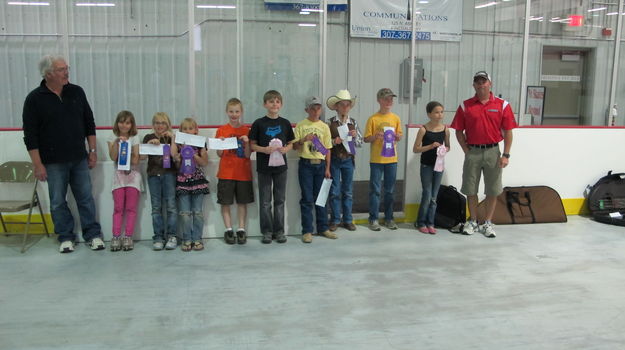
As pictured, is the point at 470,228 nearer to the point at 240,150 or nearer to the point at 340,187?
the point at 340,187

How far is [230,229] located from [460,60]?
4.56 m

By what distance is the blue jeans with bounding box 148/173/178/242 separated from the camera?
4594 mm

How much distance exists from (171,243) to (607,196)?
5229 mm

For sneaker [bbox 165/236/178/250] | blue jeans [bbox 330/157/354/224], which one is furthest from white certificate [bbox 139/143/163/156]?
blue jeans [bbox 330/157/354/224]

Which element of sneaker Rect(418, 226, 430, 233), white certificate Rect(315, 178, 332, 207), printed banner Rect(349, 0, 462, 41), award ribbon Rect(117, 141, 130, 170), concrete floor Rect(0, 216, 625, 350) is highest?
printed banner Rect(349, 0, 462, 41)

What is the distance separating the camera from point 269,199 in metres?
4.85

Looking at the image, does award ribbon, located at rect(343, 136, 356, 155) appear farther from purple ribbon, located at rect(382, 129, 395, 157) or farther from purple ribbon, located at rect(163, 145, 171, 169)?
purple ribbon, located at rect(163, 145, 171, 169)

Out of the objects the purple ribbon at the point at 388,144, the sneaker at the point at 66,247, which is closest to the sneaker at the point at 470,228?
the purple ribbon at the point at 388,144

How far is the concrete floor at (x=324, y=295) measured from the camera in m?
2.89

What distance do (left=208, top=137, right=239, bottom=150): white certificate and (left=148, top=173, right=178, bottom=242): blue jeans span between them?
1.56ft

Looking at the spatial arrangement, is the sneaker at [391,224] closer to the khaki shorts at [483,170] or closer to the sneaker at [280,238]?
the khaki shorts at [483,170]

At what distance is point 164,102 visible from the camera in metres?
6.21

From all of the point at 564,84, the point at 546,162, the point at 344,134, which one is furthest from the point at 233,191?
the point at 564,84

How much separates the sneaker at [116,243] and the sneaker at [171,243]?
42cm
